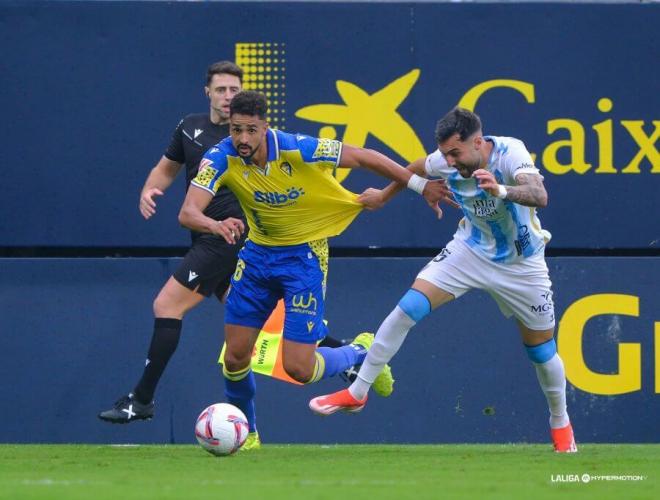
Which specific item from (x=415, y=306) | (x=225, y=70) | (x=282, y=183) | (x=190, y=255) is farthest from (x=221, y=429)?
(x=225, y=70)

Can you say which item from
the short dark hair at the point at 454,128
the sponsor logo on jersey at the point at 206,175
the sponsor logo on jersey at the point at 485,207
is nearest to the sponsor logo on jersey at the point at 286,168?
the sponsor logo on jersey at the point at 206,175

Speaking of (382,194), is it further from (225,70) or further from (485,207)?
(225,70)

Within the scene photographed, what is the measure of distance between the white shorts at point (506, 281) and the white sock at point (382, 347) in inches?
12.5

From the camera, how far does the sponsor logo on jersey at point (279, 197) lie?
925cm

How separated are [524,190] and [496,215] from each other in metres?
0.64

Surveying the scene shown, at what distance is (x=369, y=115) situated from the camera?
11.7m

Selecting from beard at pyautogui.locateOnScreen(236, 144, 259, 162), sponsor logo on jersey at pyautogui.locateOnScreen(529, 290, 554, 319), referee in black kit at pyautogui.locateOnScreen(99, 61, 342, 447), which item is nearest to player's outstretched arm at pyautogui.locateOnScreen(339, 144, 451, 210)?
beard at pyautogui.locateOnScreen(236, 144, 259, 162)

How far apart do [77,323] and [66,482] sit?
14.6 ft

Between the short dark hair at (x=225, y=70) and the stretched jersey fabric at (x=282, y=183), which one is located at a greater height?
the short dark hair at (x=225, y=70)

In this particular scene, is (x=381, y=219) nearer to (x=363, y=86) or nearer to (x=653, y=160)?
(x=363, y=86)

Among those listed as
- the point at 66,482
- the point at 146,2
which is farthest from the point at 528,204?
the point at 146,2

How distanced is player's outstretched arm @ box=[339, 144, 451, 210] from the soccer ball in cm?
168

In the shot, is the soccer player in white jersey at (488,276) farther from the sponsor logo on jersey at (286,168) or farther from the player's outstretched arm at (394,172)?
the sponsor logo on jersey at (286,168)

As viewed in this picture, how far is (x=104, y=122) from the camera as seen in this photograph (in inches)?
458
